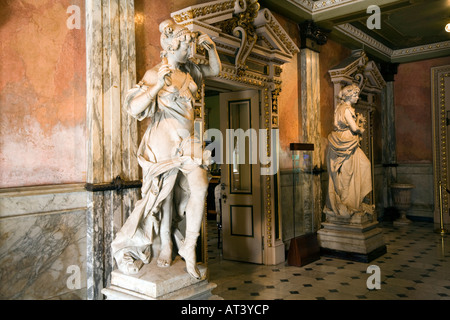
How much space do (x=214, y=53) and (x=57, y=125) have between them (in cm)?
146

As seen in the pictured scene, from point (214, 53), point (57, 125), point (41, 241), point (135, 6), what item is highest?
point (135, 6)

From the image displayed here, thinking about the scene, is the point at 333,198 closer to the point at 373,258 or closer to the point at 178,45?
the point at 373,258

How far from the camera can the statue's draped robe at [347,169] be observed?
5797 mm

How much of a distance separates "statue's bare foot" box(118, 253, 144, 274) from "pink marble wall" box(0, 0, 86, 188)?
0.98 m

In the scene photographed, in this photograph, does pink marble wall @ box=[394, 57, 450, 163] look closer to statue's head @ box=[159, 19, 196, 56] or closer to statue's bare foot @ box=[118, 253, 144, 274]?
statue's head @ box=[159, 19, 196, 56]

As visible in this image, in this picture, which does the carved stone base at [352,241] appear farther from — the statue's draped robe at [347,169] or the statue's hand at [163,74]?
the statue's hand at [163,74]

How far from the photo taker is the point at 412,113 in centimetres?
915

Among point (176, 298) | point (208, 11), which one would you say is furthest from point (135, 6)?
point (176, 298)

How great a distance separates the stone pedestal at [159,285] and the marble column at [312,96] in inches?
155

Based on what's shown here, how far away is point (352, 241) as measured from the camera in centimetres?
563

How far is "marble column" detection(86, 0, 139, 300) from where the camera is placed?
3344 millimetres

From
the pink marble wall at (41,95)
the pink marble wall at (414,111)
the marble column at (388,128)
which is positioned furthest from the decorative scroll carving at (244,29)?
the pink marble wall at (414,111)

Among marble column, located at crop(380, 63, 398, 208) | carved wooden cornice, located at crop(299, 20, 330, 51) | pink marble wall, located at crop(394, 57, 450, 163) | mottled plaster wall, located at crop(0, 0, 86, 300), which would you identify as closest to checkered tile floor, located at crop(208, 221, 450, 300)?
mottled plaster wall, located at crop(0, 0, 86, 300)

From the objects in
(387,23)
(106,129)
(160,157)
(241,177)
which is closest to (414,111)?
(387,23)
